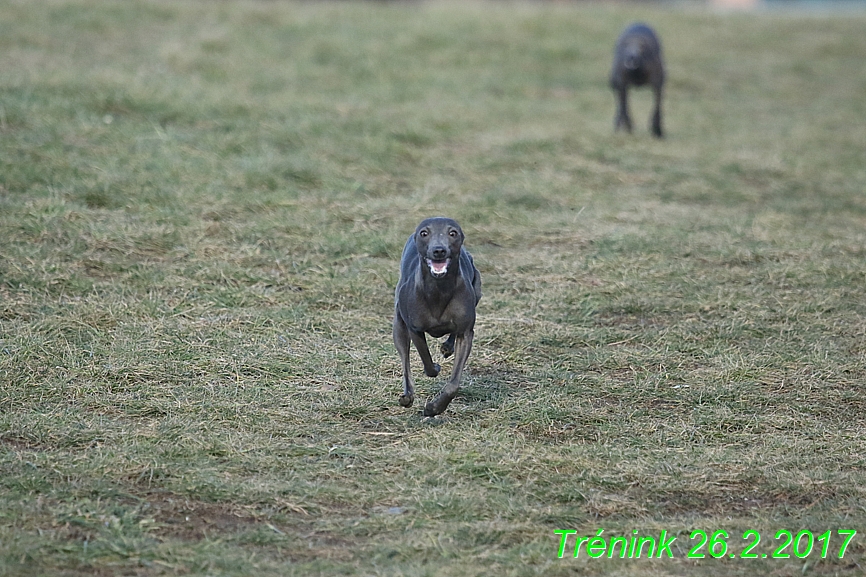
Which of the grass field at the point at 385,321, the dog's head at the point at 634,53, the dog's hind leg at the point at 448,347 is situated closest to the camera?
the grass field at the point at 385,321

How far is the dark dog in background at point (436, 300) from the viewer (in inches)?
191

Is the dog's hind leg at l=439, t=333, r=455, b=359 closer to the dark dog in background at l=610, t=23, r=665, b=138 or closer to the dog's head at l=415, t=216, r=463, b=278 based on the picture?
the dog's head at l=415, t=216, r=463, b=278

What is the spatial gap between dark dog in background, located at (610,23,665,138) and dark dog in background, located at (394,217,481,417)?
686 centimetres

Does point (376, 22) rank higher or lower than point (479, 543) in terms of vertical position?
higher

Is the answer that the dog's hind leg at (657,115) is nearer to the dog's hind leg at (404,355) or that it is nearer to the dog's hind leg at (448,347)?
the dog's hind leg at (448,347)

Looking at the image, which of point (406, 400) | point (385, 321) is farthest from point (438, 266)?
point (385, 321)

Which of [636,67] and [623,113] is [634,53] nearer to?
[636,67]

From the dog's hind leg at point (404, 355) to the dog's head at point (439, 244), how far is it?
0.36m

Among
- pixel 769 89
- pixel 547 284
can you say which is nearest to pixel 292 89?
pixel 547 284

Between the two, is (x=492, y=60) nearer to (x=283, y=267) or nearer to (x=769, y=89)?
(x=769, y=89)

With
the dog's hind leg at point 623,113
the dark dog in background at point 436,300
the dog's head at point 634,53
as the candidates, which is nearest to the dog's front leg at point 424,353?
the dark dog in background at point 436,300

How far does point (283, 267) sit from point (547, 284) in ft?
5.53

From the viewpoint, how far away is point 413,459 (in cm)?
462

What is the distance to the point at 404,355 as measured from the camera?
16.7 ft
